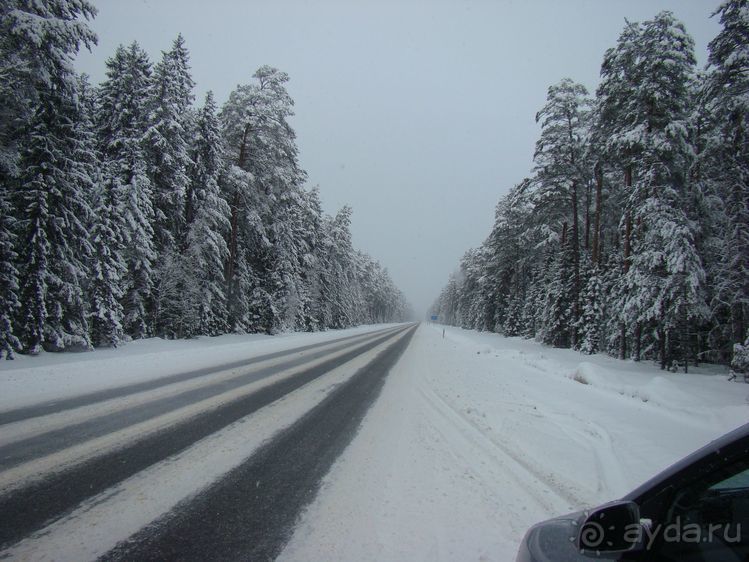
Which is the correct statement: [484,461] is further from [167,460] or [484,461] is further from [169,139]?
[169,139]

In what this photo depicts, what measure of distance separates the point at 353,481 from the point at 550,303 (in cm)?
2489

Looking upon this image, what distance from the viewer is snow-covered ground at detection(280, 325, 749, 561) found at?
284 centimetres

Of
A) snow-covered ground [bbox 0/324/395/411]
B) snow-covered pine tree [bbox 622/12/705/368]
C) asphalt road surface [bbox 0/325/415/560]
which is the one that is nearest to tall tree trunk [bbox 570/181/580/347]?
snow-covered pine tree [bbox 622/12/705/368]

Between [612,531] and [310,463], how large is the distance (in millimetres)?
3392

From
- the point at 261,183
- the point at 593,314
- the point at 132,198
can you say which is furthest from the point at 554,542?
the point at 261,183

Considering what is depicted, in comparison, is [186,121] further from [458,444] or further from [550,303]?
[550,303]

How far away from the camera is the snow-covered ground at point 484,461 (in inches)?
112

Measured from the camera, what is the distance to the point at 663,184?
1536cm

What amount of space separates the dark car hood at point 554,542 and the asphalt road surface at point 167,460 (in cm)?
177

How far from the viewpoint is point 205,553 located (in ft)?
8.26

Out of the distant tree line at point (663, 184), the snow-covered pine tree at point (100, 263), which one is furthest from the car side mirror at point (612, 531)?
the snow-covered pine tree at point (100, 263)

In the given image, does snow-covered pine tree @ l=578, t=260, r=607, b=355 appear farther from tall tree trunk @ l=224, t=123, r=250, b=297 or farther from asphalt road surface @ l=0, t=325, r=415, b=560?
tall tree trunk @ l=224, t=123, r=250, b=297

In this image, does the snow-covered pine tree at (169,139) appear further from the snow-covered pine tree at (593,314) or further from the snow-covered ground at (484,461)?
the snow-covered pine tree at (593,314)

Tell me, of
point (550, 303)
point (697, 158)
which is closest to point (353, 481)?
point (697, 158)
